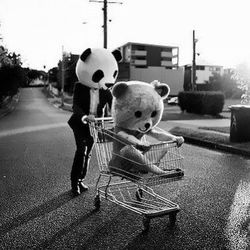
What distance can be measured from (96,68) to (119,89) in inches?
40.0

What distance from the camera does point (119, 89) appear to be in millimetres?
4156

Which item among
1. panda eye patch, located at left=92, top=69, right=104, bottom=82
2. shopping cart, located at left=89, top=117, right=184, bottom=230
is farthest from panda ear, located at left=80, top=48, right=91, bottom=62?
shopping cart, located at left=89, top=117, right=184, bottom=230

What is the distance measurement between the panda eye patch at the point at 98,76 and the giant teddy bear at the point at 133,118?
0.82 meters

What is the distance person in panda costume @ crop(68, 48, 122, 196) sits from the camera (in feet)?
16.6

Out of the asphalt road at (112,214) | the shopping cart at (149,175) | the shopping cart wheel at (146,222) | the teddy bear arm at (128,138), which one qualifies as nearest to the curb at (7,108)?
the asphalt road at (112,214)

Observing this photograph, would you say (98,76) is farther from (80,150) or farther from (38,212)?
(38,212)

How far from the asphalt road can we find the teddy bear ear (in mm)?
1425

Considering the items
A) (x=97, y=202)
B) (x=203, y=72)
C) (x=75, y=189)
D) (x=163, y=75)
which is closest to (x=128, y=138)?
(x=97, y=202)

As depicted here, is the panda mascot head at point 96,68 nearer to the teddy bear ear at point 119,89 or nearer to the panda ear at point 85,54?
the panda ear at point 85,54

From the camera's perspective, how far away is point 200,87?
2520 inches

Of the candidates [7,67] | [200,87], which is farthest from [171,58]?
[7,67]

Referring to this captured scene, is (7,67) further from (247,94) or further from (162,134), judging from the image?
(162,134)

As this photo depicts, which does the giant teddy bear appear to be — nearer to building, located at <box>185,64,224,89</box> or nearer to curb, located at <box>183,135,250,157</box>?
curb, located at <box>183,135,250,157</box>

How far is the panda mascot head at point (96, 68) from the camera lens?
5051 mm
